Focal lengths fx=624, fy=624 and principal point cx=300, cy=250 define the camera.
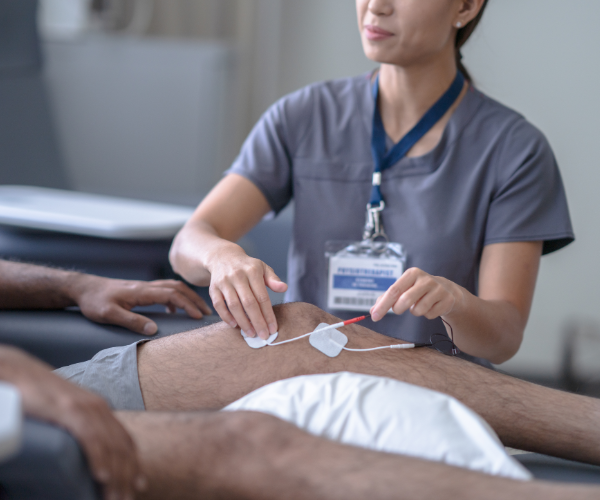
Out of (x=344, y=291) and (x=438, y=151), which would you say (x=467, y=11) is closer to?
(x=438, y=151)

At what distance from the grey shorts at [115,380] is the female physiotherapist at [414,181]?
0.71ft

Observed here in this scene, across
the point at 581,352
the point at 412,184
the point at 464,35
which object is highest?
the point at 464,35

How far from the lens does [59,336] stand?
45.2 inches

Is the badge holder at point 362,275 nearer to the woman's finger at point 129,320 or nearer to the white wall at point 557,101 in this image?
the woman's finger at point 129,320

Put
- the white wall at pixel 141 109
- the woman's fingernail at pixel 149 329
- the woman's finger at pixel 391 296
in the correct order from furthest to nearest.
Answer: the white wall at pixel 141 109 → the woman's fingernail at pixel 149 329 → the woman's finger at pixel 391 296

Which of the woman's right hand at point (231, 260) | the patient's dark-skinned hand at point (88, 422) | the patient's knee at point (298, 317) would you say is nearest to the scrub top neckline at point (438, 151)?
the woman's right hand at point (231, 260)

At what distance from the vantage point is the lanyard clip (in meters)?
1.32

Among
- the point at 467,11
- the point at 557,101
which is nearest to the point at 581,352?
the point at 557,101

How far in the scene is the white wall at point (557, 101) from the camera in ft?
7.49

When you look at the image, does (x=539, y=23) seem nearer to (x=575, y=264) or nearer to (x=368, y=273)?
(x=575, y=264)

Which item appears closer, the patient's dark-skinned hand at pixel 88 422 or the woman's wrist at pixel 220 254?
the patient's dark-skinned hand at pixel 88 422

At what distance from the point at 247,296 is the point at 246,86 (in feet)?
7.88

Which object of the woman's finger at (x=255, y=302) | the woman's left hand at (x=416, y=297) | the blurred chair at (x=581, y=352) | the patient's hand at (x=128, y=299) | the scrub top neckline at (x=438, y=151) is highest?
the scrub top neckline at (x=438, y=151)

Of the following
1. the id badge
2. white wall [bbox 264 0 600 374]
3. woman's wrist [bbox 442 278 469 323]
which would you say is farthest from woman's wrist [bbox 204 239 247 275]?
white wall [bbox 264 0 600 374]
